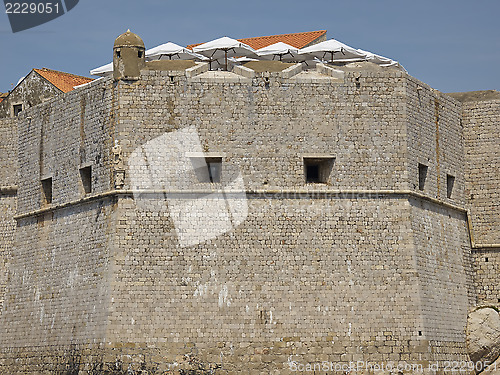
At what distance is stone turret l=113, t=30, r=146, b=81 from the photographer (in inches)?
1148

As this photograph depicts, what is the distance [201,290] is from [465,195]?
9252mm

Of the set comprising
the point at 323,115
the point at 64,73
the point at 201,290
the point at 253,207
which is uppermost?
the point at 64,73

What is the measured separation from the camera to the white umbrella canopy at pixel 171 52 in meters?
35.3

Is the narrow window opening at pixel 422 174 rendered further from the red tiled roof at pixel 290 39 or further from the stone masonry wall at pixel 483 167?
the red tiled roof at pixel 290 39

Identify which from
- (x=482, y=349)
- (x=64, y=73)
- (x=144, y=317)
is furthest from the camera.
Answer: (x=64, y=73)

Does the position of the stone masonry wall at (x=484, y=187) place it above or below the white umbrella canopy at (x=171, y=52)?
below

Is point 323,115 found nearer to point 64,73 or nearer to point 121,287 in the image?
point 121,287

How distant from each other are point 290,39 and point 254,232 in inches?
531

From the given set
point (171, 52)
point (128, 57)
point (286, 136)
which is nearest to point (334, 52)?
point (171, 52)

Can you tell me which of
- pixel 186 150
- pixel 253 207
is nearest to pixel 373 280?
pixel 253 207

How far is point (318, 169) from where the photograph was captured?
97.9ft

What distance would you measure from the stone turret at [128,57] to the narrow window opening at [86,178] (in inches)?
116

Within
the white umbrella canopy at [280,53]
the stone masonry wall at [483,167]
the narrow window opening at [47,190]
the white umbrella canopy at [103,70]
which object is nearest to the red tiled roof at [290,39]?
the white umbrella canopy at [280,53]

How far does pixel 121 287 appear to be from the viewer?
91.9 ft
